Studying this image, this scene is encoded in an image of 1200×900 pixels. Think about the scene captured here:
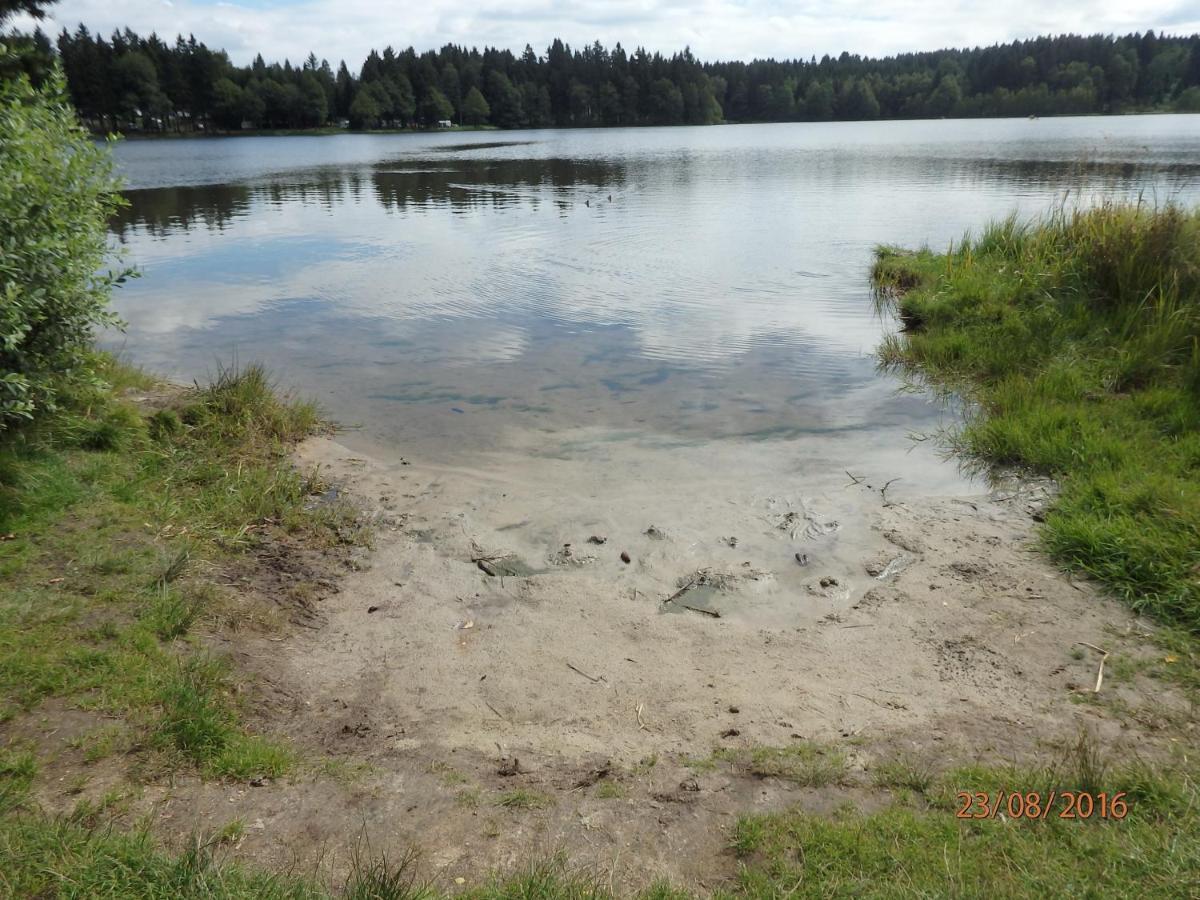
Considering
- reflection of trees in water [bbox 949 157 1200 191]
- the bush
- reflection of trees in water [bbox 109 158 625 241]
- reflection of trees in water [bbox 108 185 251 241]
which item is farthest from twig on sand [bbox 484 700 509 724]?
reflection of trees in water [bbox 949 157 1200 191]

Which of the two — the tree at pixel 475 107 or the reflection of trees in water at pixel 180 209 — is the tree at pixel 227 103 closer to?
the tree at pixel 475 107

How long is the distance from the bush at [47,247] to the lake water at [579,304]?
3.39 meters

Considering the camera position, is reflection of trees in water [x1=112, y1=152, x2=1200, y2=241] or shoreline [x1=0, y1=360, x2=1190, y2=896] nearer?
shoreline [x1=0, y1=360, x2=1190, y2=896]

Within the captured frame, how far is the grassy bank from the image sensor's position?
6.12 meters

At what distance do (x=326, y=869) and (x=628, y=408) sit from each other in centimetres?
776

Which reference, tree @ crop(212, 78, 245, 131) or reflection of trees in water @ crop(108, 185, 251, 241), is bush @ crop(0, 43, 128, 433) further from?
tree @ crop(212, 78, 245, 131)

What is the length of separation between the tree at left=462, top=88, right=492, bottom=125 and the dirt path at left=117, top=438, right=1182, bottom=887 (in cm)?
13499

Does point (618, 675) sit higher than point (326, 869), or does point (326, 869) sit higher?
point (326, 869)

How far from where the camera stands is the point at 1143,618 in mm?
5434

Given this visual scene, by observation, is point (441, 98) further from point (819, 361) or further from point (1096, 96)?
point (819, 361)

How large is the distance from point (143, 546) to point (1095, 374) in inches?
410

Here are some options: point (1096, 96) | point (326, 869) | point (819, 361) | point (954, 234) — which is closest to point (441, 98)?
point (1096, 96)
